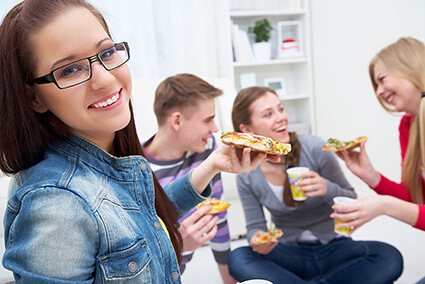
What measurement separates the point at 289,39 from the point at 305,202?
8.47 feet

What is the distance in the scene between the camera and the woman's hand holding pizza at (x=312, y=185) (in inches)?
65.2

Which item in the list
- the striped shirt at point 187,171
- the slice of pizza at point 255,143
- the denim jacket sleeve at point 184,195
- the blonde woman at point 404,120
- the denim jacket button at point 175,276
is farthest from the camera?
the striped shirt at point 187,171

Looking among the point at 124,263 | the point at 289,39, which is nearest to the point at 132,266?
the point at 124,263

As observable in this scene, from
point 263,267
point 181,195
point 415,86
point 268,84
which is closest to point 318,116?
point 268,84

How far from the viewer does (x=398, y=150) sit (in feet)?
9.41

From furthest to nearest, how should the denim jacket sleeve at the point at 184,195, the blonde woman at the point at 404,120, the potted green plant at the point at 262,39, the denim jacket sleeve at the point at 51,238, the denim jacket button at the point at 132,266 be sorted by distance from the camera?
1. the potted green plant at the point at 262,39
2. the blonde woman at the point at 404,120
3. the denim jacket sleeve at the point at 184,195
4. the denim jacket button at the point at 132,266
5. the denim jacket sleeve at the point at 51,238

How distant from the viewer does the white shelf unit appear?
3.93 m

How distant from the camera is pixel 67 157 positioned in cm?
82

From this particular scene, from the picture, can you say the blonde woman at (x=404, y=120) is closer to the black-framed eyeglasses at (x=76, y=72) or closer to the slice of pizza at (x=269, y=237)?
the slice of pizza at (x=269, y=237)

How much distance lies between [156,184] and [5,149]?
0.45 meters

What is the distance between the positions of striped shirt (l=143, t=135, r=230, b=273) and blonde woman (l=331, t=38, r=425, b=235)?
0.68 metres

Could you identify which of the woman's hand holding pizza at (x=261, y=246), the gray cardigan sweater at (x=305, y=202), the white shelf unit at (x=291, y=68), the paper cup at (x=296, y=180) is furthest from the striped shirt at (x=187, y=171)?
the white shelf unit at (x=291, y=68)

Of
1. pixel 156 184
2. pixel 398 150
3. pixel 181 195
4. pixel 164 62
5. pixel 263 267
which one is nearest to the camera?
pixel 156 184

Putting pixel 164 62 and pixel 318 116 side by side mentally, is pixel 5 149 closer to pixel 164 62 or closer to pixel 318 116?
pixel 164 62
